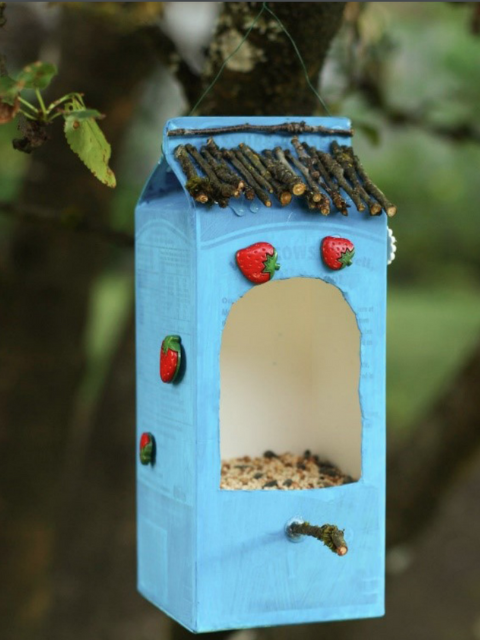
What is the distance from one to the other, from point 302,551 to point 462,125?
2.45 meters

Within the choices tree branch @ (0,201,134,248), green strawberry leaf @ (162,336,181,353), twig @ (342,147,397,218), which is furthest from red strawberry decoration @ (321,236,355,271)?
tree branch @ (0,201,134,248)

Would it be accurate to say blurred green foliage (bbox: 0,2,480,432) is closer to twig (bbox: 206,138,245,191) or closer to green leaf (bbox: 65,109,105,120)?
twig (bbox: 206,138,245,191)

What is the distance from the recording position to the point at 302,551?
7.14 ft

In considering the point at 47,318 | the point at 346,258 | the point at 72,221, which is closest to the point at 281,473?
the point at 346,258

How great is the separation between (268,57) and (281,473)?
1007 mm

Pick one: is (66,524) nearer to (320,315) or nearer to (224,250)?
(320,315)

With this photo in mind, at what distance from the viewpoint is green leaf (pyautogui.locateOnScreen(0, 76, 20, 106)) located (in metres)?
1.75

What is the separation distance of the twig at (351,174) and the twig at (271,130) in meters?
0.03

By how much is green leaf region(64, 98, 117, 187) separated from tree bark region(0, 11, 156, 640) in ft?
7.84

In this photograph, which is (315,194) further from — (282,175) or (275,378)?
(275,378)

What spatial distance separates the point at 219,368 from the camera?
7.39ft

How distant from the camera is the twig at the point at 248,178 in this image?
2.07m

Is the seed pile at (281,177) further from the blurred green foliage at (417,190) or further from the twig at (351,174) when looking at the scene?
the blurred green foliage at (417,190)

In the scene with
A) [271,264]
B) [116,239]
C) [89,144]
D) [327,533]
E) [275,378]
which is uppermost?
[89,144]
